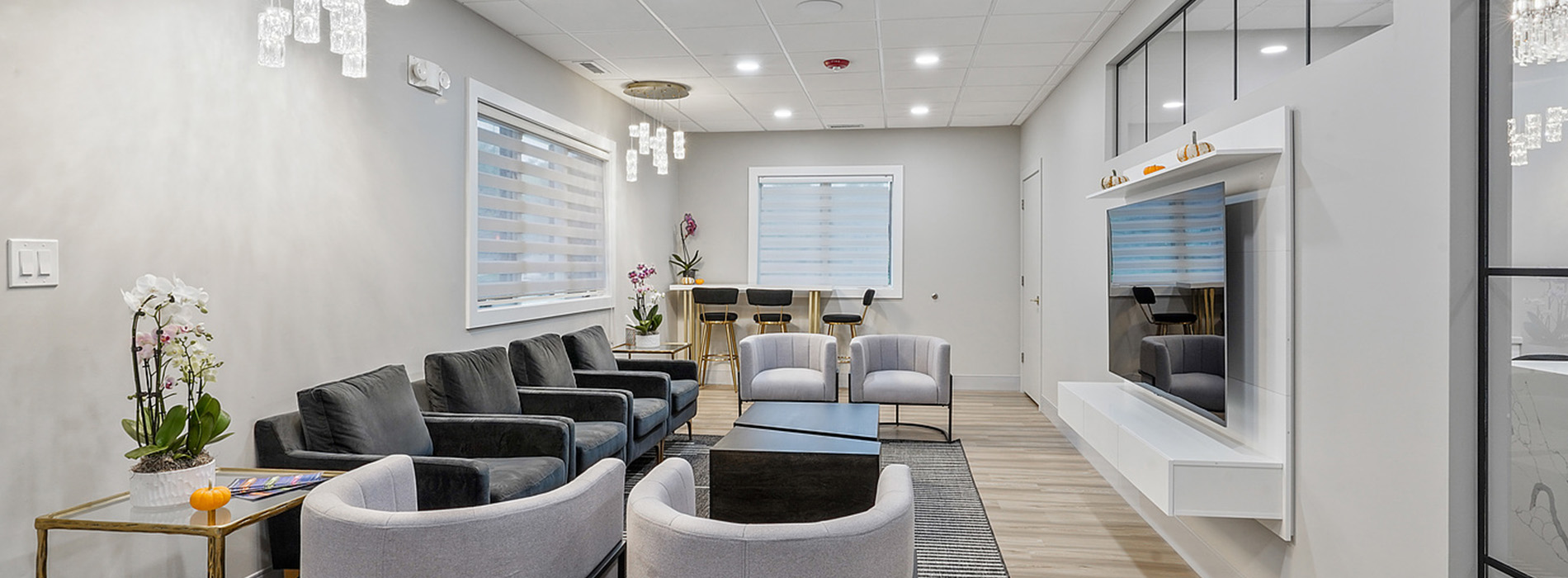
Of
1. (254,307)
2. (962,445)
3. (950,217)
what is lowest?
(962,445)

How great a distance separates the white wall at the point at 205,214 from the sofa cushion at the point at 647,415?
1036 millimetres

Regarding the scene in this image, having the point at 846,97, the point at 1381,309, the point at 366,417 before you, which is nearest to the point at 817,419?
the point at 366,417

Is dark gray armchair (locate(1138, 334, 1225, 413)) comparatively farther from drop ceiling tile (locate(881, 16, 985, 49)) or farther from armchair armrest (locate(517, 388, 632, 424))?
armchair armrest (locate(517, 388, 632, 424))

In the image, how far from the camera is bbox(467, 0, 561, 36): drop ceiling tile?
4.08m

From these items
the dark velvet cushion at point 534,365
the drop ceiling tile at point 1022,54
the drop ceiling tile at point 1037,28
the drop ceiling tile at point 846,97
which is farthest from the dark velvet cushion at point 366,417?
the drop ceiling tile at point 846,97

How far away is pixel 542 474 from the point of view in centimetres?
305

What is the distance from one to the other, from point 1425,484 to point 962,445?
3.38 meters

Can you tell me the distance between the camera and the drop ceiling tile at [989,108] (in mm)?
6500

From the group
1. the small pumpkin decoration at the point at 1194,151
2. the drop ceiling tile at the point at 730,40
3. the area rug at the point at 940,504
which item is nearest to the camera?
the small pumpkin decoration at the point at 1194,151

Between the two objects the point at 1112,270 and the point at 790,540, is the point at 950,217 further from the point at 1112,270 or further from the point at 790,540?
the point at 790,540

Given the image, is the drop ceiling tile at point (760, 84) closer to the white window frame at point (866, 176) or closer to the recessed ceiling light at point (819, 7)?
the recessed ceiling light at point (819, 7)

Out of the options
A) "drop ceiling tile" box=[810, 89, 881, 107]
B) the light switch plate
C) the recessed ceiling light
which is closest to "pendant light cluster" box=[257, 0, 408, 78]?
the light switch plate

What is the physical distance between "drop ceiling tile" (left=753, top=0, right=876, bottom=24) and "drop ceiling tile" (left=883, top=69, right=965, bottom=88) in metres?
1.23

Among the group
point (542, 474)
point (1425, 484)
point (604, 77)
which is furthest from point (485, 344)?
point (1425, 484)
